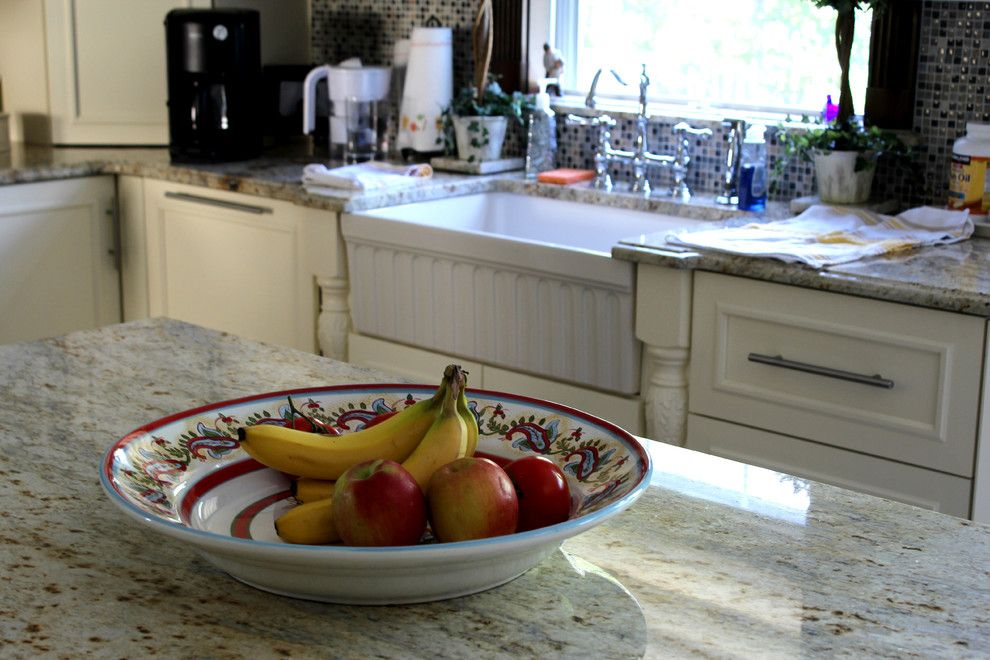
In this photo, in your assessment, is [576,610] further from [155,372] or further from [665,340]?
[665,340]

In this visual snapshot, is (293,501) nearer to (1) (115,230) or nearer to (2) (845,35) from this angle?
(2) (845,35)

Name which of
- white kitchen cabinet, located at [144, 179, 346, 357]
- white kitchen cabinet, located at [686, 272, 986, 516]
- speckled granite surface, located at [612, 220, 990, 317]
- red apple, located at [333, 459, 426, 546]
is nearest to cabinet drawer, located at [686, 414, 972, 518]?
white kitchen cabinet, located at [686, 272, 986, 516]

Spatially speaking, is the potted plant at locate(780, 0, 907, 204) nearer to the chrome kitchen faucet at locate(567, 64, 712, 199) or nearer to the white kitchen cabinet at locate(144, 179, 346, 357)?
the chrome kitchen faucet at locate(567, 64, 712, 199)

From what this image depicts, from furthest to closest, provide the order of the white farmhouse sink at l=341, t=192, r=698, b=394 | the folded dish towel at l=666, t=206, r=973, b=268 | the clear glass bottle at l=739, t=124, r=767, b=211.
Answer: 1. the clear glass bottle at l=739, t=124, r=767, b=211
2. the white farmhouse sink at l=341, t=192, r=698, b=394
3. the folded dish towel at l=666, t=206, r=973, b=268

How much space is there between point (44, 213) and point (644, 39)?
1.68 meters

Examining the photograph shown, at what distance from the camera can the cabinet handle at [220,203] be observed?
311 centimetres

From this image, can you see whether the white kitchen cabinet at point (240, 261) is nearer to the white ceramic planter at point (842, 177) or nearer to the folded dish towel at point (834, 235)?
the folded dish towel at point (834, 235)

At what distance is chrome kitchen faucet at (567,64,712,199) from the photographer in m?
3.03

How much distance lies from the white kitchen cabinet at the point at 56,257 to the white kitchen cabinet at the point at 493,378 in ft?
3.11

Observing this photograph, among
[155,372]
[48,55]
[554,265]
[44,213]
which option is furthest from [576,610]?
[48,55]

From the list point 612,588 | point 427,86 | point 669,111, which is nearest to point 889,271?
point 669,111

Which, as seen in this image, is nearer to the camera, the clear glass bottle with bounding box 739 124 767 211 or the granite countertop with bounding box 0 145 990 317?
the granite countertop with bounding box 0 145 990 317

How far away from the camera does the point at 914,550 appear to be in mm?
1100

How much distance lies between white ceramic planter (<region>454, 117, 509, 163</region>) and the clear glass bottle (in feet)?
2.45
